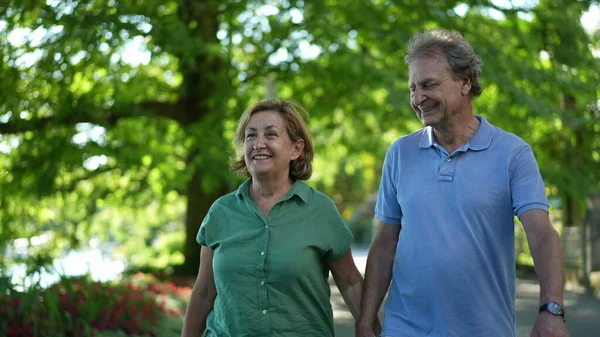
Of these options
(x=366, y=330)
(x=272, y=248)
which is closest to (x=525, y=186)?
(x=366, y=330)

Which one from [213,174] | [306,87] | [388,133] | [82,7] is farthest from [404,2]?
[388,133]

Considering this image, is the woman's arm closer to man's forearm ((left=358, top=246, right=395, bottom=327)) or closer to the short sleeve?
man's forearm ((left=358, top=246, right=395, bottom=327))

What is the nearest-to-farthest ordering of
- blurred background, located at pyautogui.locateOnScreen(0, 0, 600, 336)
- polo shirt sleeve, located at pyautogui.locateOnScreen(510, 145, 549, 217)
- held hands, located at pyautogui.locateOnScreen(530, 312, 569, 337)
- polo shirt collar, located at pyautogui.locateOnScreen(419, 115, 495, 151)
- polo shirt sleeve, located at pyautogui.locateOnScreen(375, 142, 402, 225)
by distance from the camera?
held hands, located at pyautogui.locateOnScreen(530, 312, 569, 337) → polo shirt sleeve, located at pyautogui.locateOnScreen(510, 145, 549, 217) → polo shirt collar, located at pyautogui.locateOnScreen(419, 115, 495, 151) → polo shirt sleeve, located at pyautogui.locateOnScreen(375, 142, 402, 225) → blurred background, located at pyautogui.locateOnScreen(0, 0, 600, 336)

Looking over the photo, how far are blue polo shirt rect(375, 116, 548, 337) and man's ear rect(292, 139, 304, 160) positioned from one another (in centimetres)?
67

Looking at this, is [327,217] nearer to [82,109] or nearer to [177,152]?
[82,109]


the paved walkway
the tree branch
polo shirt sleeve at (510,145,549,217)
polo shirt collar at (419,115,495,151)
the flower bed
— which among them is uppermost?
the tree branch

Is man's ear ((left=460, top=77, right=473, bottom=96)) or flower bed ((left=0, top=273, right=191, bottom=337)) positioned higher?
man's ear ((left=460, top=77, right=473, bottom=96))

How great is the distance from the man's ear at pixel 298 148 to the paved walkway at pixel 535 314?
6.32 meters

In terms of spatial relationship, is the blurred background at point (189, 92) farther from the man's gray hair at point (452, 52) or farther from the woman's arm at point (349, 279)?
the man's gray hair at point (452, 52)

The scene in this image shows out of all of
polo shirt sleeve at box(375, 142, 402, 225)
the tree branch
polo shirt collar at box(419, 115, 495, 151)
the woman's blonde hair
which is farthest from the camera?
the tree branch

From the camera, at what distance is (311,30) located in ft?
39.3

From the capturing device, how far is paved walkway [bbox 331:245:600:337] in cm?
1102

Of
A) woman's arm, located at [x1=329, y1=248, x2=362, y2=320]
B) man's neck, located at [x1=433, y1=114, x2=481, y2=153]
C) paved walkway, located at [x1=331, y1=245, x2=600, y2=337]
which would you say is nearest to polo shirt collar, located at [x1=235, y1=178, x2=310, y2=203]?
woman's arm, located at [x1=329, y1=248, x2=362, y2=320]

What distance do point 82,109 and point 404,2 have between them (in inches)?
179
